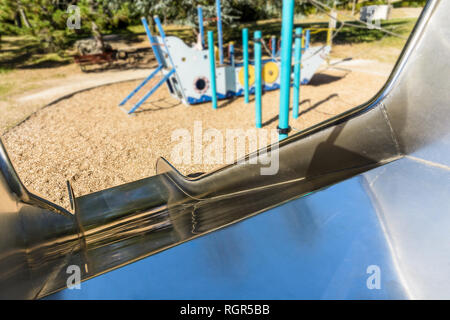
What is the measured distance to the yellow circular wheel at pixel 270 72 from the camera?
6381 mm

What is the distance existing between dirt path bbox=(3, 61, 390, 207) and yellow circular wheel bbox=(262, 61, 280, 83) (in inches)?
14.2

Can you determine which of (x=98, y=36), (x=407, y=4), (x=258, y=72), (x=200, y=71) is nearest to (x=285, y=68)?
(x=258, y=72)

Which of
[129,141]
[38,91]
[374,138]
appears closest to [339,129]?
[374,138]

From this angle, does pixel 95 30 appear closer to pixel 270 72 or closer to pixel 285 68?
pixel 270 72

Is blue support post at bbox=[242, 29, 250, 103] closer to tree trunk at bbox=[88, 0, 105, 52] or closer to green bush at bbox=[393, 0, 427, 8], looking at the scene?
tree trunk at bbox=[88, 0, 105, 52]

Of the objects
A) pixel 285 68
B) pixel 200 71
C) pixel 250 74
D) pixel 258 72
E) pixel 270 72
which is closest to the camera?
pixel 285 68

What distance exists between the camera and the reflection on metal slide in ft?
3.00

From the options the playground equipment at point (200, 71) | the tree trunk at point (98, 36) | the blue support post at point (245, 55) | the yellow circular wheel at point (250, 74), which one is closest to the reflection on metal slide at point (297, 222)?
the blue support post at point (245, 55)

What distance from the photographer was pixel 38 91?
7.83m

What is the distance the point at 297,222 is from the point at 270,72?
5.91m

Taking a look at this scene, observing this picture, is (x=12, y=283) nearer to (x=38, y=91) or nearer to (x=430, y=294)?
(x=430, y=294)

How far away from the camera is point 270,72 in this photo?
6.55 metres

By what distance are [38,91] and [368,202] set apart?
8807 millimetres

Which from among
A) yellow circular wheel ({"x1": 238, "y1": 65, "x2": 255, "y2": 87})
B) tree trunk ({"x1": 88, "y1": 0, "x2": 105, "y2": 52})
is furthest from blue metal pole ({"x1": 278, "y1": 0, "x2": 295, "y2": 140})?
tree trunk ({"x1": 88, "y1": 0, "x2": 105, "y2": 52})
